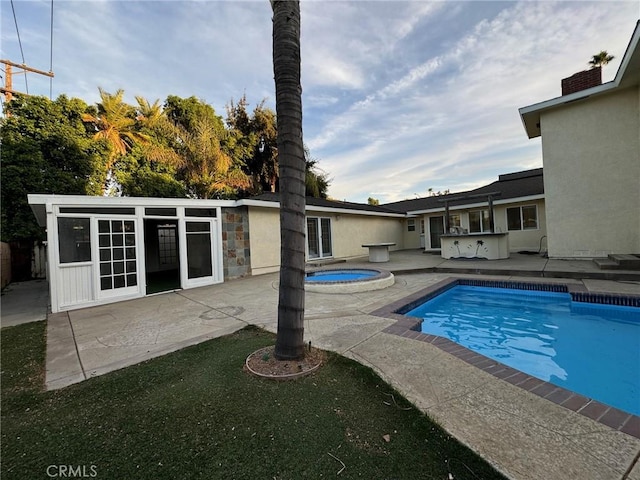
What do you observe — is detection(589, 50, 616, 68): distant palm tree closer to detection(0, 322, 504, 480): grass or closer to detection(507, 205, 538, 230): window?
detection(507, 205, 538, 230): window

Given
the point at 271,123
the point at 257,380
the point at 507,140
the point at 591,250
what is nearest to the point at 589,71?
the point at 507,140

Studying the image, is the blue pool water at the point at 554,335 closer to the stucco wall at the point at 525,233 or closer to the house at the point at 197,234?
the house at the point at 197,234

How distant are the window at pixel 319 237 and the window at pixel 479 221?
8662mm

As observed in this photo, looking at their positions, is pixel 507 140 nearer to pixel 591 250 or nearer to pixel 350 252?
pixel 591 250

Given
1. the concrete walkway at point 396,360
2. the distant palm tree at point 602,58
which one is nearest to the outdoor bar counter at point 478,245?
the concrete walkway at point 396,360

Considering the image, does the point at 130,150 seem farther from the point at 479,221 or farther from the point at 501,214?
the point at 501,214

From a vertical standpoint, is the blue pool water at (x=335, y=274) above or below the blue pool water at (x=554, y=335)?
above

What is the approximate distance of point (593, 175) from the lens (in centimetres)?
929

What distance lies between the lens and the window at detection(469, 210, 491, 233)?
14982mm

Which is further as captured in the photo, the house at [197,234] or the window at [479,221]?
the window at [479,221]

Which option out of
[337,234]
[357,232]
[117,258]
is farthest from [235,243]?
[357,232]

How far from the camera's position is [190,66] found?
34.3 feet

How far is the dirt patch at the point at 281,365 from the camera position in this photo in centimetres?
277
